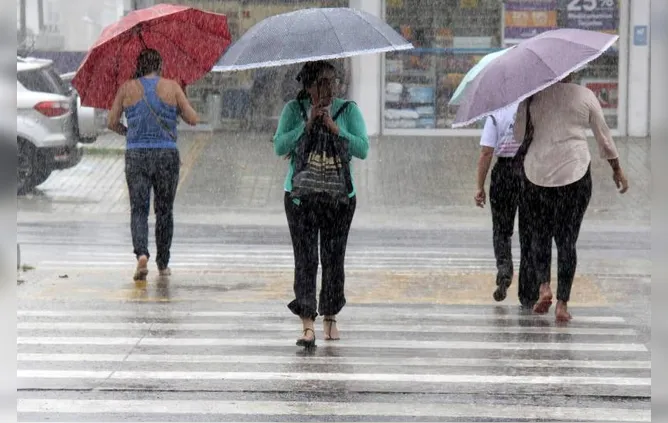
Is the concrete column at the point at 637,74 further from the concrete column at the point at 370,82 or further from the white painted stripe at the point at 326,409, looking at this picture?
the white painted stripe at the point at 326,409

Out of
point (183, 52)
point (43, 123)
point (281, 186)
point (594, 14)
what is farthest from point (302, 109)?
point (594, 14)

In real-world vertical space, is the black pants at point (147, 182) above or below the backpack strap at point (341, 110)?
below

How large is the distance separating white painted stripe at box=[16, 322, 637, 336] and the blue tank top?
1845 millimetres

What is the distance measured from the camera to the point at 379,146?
23.8 meters

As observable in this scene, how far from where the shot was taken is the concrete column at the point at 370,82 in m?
25.5

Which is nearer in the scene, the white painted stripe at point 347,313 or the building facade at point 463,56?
the white painted stripe at point 347,313

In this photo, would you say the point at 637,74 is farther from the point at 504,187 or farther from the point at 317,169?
the point at 317,169

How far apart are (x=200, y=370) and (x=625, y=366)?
2.28m

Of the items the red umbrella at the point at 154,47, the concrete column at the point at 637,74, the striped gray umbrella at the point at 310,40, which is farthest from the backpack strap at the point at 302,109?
the concrete column at the point at 637,74

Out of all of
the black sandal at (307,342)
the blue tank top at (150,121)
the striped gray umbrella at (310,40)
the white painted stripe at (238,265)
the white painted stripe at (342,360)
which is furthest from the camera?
the white painted stripe at (238,265)

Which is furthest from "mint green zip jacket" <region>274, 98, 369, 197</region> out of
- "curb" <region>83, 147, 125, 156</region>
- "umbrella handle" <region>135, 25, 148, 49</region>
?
"curb" <region>83, 147, 125, 156</region>

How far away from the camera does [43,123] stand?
A: 17734 millimetres

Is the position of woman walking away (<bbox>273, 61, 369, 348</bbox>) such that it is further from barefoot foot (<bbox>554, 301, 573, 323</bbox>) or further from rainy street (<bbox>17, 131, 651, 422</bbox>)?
barefoot foot (<bbox>554, 301, 573, 323</bbox>)

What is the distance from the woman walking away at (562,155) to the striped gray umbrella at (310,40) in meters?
1.28
